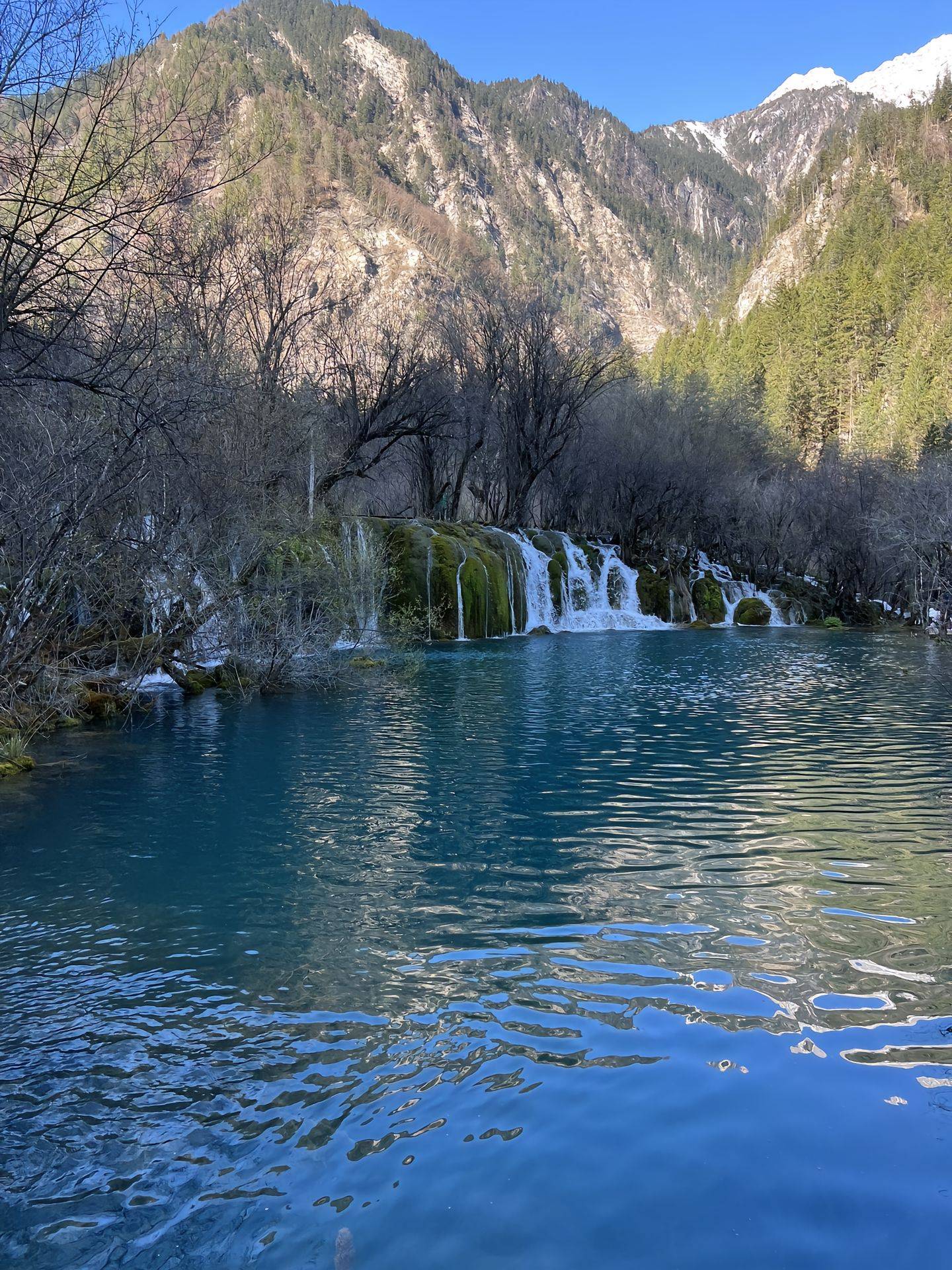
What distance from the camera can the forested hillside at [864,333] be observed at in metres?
70.7

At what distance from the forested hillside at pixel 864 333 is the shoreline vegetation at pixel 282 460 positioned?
2.76m

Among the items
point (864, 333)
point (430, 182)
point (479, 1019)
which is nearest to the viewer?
point (479, 1019)

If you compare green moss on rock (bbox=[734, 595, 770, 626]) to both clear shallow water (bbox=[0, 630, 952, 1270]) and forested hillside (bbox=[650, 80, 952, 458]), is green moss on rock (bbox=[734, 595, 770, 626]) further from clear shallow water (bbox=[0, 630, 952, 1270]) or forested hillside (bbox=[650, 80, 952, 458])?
clear shallow water (bbox=[0, 630, 952, 1270])

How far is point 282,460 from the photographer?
66.5 feet

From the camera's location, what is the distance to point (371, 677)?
20.6m

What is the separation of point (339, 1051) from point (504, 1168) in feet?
3.98

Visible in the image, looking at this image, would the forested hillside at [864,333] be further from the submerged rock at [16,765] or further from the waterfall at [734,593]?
the submerged rock at [16,765]

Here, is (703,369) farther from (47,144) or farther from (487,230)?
(487,230)

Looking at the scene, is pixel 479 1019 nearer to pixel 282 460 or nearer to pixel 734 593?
pixel 282 460

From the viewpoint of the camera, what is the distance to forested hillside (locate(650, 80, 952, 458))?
70688 mm

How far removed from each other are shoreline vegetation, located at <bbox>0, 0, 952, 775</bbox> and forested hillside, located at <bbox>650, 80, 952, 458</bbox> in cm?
276

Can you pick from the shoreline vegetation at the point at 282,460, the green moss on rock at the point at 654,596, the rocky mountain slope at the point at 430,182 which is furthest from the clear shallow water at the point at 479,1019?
the rocky mountain slope at the point at 430,182

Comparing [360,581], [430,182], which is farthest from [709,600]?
[430,182]

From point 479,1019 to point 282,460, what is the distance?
664 inches
